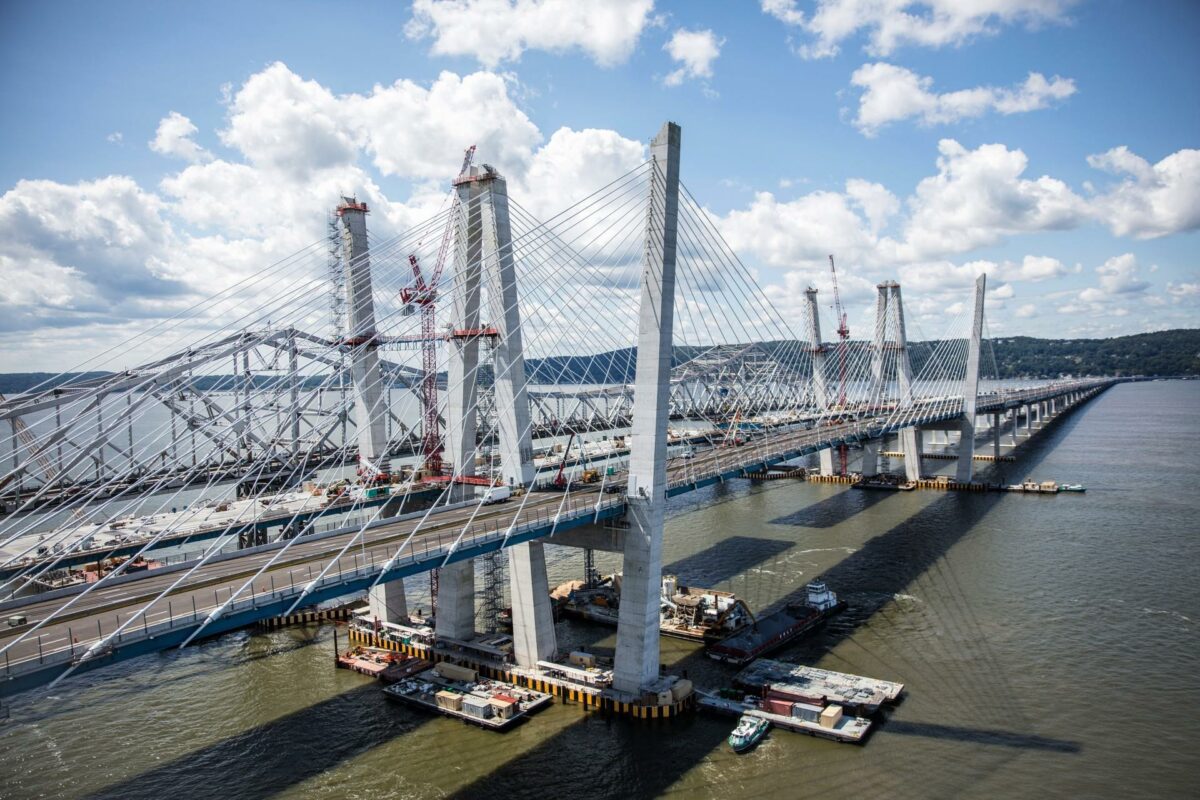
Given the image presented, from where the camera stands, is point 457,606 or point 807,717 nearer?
point 807,717

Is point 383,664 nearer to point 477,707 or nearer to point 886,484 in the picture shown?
point 477,707

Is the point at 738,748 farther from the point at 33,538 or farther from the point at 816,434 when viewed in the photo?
the point at 816,434

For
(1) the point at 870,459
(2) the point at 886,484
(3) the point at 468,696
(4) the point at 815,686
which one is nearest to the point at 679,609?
(4) the point at 815,686

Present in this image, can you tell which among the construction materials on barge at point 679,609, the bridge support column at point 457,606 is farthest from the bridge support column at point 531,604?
the construction materials on barge at point 679,609

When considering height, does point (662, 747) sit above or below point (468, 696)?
below

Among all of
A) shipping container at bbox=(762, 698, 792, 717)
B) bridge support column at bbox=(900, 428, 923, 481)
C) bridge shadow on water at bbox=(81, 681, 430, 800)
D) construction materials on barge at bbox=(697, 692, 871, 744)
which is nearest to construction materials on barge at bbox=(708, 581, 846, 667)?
construction materials on barge at bbox=(697, 692, 871, 744)

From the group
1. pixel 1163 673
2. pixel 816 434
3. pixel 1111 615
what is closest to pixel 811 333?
pixel 816 434
